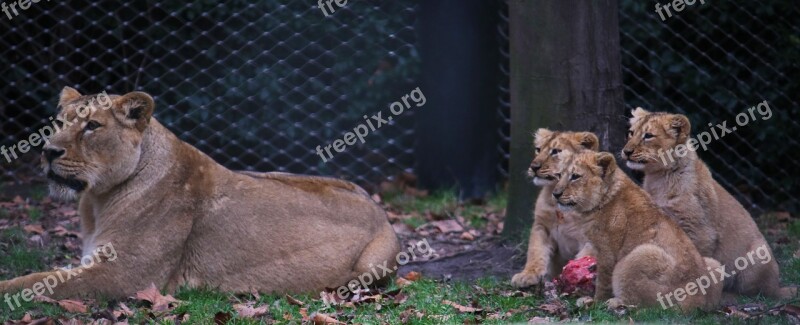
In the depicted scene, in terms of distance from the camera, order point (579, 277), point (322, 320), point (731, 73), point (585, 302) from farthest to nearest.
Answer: point (731, 73)
point (579, 277)
point (585, 302)
point (322, 320)

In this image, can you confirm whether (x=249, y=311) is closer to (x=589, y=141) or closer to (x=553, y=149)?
(x=553, y=149)

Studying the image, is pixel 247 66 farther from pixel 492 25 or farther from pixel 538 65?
pixel 538 65

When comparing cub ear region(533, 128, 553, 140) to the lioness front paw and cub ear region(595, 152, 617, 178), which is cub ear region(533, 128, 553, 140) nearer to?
cub ear region(595, 152, 617, 178)

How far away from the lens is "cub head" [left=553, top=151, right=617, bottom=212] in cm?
547

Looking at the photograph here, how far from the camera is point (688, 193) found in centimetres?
614

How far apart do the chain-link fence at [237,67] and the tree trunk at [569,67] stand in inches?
88.4

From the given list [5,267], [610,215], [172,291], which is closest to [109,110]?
[172,291]

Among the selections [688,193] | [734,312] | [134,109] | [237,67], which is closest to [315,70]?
[237,67]

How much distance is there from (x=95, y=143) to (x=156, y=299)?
796 millimetres

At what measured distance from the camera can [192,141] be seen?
29.9 ft

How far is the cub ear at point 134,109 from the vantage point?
540 centimetres

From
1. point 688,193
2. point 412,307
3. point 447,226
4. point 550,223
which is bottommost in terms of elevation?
point 447,226

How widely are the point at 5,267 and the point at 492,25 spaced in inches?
171

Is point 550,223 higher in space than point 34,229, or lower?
higher
